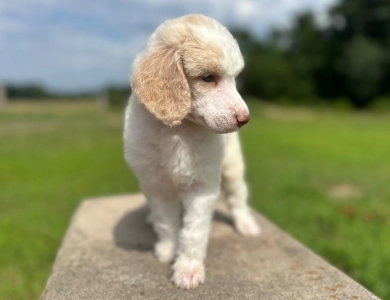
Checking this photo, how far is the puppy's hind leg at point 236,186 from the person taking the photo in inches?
112

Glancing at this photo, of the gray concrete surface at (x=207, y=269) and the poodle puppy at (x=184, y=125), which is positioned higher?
the poodle puppy at (x=184, y=125)

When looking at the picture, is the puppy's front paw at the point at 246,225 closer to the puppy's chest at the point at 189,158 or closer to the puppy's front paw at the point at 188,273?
the puppy's front paw at the point at 188,273

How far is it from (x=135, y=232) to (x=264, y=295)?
1345 millimetres

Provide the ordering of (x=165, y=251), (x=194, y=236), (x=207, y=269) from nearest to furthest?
(x=194, y=236)
(x=207, y=269)
(x=165, y=251)

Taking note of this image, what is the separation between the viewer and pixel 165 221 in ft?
8.27

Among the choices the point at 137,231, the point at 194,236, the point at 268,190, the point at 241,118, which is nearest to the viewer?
the point at 241,118

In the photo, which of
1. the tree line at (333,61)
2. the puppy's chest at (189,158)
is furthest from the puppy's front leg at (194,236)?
the tree line at (333,61)

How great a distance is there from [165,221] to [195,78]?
102 cm

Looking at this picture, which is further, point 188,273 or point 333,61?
point 333,61

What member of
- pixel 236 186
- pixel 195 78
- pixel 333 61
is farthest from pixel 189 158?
pixel 333 61

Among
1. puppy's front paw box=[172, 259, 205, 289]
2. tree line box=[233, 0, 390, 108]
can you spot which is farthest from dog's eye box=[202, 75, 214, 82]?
tree line box=[233, 0, 390, 108]

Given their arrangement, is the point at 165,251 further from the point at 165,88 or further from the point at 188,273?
the point at 165,88

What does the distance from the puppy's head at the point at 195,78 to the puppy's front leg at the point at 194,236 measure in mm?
563

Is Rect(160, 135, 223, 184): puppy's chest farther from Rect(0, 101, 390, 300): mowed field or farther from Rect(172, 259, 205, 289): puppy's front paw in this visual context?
Rect(0, 101, 390, 300): mowed field
